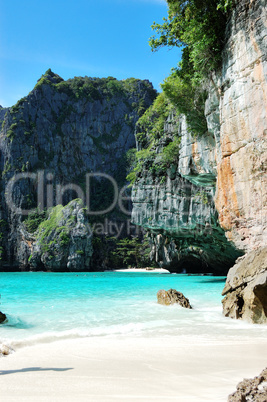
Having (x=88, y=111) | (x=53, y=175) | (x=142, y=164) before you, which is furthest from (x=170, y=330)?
(x=88, y=111)

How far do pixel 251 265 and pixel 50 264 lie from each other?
1663 inches

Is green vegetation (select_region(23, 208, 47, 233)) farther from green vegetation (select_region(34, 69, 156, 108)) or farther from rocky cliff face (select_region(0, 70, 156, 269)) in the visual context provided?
green vegetation (select_region(34, 69, 156, 108))

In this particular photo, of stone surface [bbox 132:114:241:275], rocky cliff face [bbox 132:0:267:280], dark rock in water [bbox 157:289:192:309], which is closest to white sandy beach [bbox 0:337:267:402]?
dark rock in water [bbox 157:289:192:309]

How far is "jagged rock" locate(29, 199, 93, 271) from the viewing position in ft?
149

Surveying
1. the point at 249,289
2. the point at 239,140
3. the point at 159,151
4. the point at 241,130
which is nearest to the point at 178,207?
the point at 159,151

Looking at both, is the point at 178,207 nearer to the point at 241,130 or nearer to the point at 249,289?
the point at 241,130

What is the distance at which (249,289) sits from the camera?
675 centimetres

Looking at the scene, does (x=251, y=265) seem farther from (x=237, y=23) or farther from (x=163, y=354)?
(x=237, y=23)

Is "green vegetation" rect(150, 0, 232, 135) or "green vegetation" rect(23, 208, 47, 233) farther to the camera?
"green vegetation" rect(23, 208, 47, 233)

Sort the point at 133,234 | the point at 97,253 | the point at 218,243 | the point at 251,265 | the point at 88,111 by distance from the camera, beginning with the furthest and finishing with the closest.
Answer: the point at 88,111 < the point at 133,234 < the point at 97,253 < the point at 218,243 < the point at 251,265

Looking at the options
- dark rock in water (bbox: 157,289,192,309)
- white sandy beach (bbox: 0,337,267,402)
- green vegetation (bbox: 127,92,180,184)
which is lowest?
dark rock in water (bbox: 157,289,192,309)

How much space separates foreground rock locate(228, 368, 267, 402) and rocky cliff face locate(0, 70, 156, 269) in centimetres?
5392

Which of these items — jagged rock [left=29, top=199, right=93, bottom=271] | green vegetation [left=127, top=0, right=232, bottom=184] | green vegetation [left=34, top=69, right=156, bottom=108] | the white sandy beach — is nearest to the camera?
the white sandy beach

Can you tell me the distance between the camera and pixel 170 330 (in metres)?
6.00
